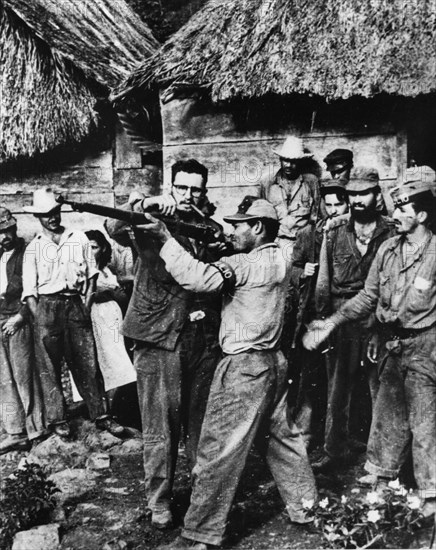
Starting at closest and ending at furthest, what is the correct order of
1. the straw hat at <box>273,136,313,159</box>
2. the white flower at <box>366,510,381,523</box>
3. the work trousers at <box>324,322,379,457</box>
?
the white flower at <box>366,510,381,523</box> < the work trousers at <box>324,322,379,457</box> < the straw hat at <box>273,136,313,159</box>

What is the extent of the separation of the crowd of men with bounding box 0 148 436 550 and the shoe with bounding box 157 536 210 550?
0.4 inches

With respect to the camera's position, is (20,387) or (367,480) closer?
(367,480)

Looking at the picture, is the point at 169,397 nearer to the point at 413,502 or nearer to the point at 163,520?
the point at 163,520

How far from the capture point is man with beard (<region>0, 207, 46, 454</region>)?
658cm

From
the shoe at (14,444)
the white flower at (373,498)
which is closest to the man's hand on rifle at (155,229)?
the white flower at (373,498)

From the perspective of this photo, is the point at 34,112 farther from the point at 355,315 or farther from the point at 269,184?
the point at 355,315

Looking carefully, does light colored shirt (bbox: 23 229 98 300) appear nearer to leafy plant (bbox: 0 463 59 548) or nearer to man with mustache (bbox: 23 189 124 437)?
man with mustache (bbox: 23 189 124 437)

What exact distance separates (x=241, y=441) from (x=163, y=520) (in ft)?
2.97

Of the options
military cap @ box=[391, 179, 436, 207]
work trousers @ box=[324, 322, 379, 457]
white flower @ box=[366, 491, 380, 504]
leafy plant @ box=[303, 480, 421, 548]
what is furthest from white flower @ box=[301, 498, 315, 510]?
military cap @ box=[391, 179, 436, 207]

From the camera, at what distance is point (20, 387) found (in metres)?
6.68

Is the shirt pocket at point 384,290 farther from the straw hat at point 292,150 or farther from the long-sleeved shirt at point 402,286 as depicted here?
the straw hat at point 292,150

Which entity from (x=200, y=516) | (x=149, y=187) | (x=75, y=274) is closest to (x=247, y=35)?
(x=149, y=187)

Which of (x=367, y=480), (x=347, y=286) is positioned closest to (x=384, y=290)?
(x=347, y=286)

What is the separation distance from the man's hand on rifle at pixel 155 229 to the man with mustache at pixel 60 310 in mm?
1862
